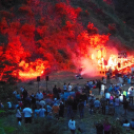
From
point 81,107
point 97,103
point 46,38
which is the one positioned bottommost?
point 81,107

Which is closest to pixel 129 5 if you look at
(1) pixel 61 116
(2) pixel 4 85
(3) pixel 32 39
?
(3) pixel 32 39

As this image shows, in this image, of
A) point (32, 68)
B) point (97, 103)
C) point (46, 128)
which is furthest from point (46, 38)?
point (46, 128)

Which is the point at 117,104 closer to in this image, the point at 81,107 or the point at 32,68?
the point at 81,107

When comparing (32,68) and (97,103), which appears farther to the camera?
(32,68)

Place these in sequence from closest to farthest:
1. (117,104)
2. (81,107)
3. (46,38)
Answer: (81,107) < (117,104) < (46,38)

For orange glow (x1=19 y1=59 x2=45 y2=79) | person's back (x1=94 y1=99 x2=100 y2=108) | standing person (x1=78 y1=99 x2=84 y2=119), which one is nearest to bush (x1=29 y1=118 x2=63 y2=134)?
standing person (x1=78 y1=99 x2=84 y2=119)

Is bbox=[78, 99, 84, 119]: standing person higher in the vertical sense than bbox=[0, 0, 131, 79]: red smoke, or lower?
lower

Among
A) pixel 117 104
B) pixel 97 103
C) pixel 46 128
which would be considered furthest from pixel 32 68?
pixel 46 128

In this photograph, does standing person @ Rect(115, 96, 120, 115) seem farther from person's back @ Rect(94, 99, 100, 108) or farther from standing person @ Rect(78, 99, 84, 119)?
standing person @ Rect(78, 99, 84, 119)

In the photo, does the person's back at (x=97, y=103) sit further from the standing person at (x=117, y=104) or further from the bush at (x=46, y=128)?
the bush at (x=46, y=128)

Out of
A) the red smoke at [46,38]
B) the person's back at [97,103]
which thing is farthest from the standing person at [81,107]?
the red smoke at [46,38]

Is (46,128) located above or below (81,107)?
above

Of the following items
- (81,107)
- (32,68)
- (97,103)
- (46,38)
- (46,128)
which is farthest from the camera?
(46,38)

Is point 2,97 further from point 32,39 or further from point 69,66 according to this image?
point 32,39
